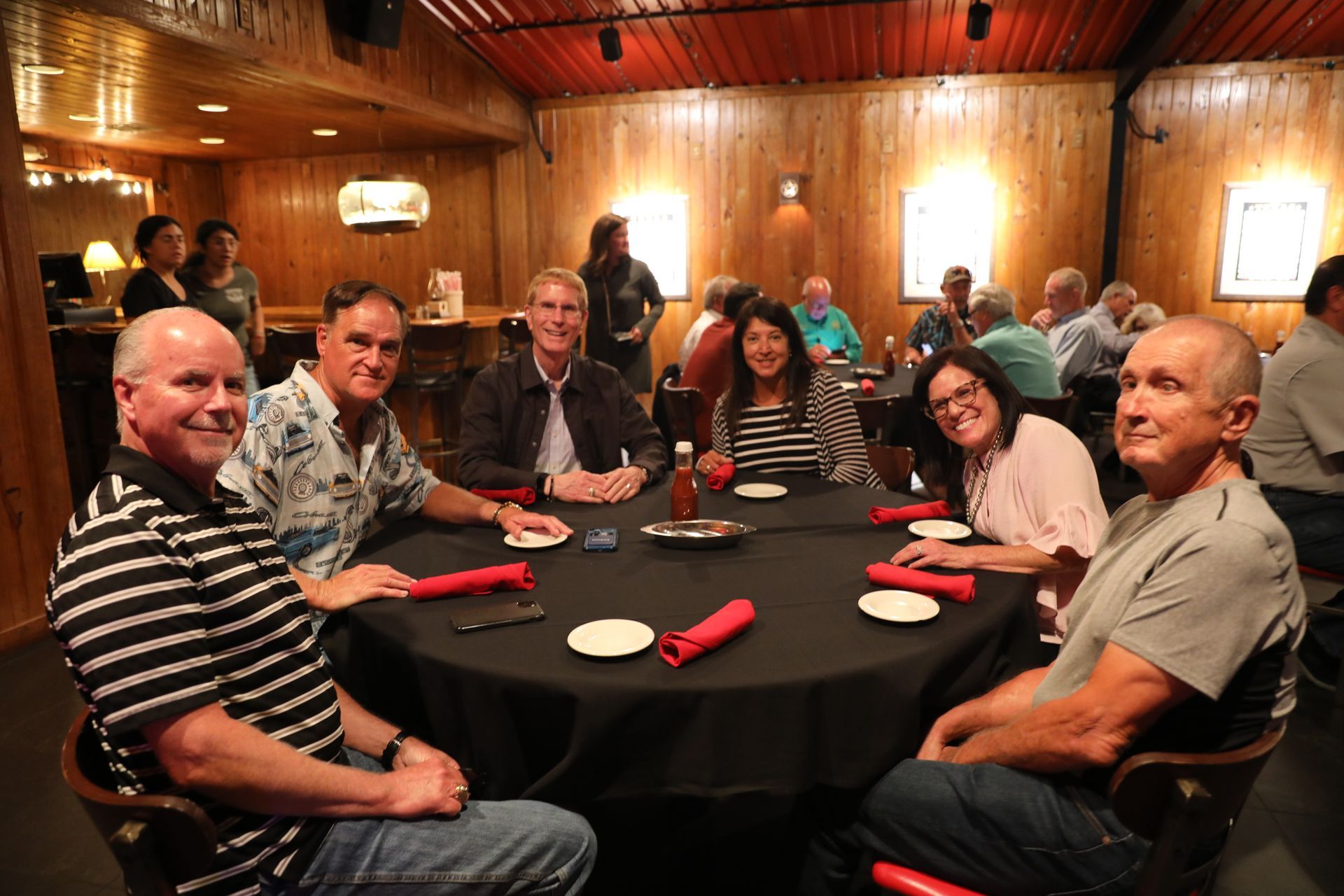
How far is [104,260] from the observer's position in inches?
326

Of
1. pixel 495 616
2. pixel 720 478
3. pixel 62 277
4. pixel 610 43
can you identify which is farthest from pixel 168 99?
pixel 495 616

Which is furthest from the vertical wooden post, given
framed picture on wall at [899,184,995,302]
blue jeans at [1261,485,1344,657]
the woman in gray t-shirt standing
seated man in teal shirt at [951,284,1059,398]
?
framed picture on wall at [899,184,995,302]

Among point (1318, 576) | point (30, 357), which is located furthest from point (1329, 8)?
point (30, 357)

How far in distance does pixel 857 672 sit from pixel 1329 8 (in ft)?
23.6

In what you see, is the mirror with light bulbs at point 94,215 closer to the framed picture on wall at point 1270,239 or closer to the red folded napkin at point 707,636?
the red folded napkin at point 707,636

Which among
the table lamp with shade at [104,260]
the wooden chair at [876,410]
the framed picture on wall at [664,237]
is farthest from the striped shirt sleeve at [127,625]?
the table lamp with shade at [104,260]

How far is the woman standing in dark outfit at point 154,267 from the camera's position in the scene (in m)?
4.41

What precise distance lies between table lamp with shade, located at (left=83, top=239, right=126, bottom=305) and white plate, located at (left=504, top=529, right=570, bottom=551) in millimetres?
8335

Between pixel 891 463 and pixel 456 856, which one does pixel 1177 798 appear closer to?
pixel 456 856

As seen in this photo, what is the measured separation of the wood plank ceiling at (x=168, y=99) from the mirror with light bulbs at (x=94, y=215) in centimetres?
41

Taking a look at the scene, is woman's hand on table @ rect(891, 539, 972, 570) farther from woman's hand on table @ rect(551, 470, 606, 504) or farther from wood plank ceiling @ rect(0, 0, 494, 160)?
wood plank ceiling @ rect(0, 0, 494, 160)

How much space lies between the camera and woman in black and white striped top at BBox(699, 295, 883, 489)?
2.73m

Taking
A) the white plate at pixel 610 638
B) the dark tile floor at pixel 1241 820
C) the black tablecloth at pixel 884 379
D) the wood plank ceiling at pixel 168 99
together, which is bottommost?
the dark tile floor at pixel 1241 820

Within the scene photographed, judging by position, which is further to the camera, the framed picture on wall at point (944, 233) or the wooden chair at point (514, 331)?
the framed picture on wall at point (944, 233)
